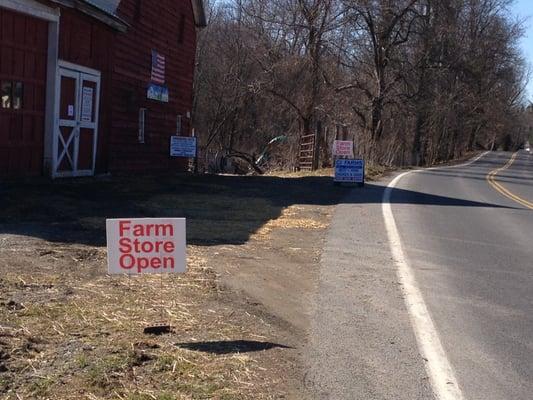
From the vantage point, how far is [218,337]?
18.6 feet

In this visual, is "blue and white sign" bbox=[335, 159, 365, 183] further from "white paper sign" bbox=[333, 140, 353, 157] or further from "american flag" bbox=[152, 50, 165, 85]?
"american flag" bbox=[152, 50, 165, 85]

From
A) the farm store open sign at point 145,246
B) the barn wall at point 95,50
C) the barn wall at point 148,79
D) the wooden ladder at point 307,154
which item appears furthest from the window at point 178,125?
the farm store open sign at point 145,246

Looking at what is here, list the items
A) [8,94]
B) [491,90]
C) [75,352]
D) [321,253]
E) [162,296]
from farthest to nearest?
1. [491,90]
2. [8,94]
3. [321,253]
4. [162,296]
5. [75,352]

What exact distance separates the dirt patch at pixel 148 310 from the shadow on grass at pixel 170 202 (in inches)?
2.8

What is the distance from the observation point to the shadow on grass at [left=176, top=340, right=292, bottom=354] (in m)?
5.34

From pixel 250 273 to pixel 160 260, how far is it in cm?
230

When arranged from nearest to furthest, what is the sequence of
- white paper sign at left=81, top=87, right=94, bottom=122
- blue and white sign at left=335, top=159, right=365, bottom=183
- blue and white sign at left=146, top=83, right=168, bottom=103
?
white paper sign at left=81, top=87, right=94, bottom=122
blue and white sign at left=335, top=159, right=365, bottom=183
blue and white sign at left=146, top=83, right=168, bottom=103

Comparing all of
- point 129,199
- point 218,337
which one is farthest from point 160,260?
point 129,199

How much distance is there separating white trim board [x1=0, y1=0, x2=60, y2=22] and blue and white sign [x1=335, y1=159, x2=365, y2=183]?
9.17 metres

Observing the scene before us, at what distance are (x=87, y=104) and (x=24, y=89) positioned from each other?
280cm

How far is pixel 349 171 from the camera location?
20.8m

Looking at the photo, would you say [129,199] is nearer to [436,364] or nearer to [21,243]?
[21,243]

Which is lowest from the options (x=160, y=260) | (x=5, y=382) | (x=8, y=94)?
(x=5, y=382)

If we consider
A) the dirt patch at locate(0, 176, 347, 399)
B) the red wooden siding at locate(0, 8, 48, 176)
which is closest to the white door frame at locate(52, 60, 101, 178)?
the red wooden siding at locate(0, 8, 48, 176)
